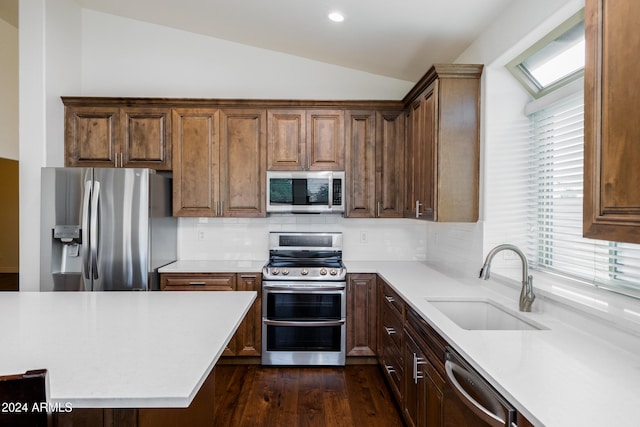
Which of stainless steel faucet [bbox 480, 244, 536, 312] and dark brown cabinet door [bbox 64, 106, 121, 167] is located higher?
dark brown cabinet door [bbox 64, 106, 121, 167]

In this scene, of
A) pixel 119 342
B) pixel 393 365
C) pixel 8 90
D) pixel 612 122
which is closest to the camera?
pixel 612 122

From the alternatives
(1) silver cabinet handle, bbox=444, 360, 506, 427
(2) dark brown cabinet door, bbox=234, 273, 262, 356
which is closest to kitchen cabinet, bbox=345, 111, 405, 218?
(2) dark brown cabinet door, bbox=234, 273, 262, 356

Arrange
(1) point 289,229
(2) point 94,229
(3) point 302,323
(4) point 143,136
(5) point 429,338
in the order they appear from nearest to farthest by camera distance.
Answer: (5) point 429,338
(2) point 94,229
(3) point 302,323
(4) point 143,136
(1) point 289,229

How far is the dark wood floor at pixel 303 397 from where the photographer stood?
2.48 metres

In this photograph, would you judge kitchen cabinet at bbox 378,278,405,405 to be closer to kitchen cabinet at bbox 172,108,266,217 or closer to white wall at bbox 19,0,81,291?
kitchen cabinet at bbox 172,108,266,217

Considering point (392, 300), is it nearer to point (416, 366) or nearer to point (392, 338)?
point (392, 338)

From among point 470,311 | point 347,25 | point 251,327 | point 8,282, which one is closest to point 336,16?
point 347,25

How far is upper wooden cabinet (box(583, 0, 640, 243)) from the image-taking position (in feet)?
3.20

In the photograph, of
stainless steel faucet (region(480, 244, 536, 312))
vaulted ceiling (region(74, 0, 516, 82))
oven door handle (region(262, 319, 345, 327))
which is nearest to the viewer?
stainless steel faucet (region(480, 244, 536, 312))

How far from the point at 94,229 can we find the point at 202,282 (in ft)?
3.12

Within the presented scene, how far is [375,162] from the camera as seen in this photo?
11.5ft

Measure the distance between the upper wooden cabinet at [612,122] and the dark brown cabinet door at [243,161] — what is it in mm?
2678

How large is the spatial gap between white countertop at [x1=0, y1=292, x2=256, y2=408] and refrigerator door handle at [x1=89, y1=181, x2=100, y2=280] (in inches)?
36.8

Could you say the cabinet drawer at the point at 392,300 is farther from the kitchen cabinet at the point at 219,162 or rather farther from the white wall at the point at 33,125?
the white wall at the point at 33,125
